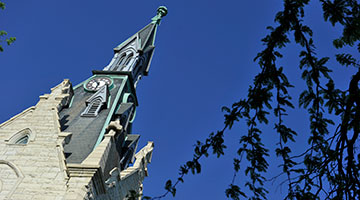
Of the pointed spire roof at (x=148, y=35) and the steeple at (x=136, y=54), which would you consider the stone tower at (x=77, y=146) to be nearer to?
the steeple at (x=136, y=54)

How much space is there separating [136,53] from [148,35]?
14.0 ft

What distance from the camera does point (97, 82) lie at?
94.5 ft

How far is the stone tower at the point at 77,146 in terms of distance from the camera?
15227 millimetres

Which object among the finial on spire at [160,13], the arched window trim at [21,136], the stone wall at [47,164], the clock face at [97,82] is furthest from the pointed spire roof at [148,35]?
the arched window trim at [21,136]

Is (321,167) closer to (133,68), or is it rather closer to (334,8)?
(334,8)

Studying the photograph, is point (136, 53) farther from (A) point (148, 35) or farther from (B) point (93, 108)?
(B) point (93, 108)

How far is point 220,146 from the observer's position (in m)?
7.32

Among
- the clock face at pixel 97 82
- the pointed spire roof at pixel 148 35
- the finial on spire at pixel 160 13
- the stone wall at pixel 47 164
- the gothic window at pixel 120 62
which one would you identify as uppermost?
the finial on spire at pixel 160 13

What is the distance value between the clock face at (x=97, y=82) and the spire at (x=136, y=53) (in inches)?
83.6

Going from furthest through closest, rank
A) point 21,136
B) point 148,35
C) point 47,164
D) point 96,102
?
point 148,35 < point 96,102 < point 21,136 < point 47,164

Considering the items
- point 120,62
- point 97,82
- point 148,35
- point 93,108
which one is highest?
point 148,35

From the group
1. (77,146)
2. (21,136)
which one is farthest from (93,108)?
(21,136)

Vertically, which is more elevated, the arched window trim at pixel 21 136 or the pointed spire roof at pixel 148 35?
the pointed spire roof at pixel 148 35

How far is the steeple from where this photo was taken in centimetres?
3231
